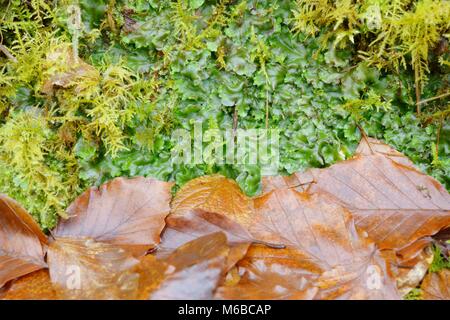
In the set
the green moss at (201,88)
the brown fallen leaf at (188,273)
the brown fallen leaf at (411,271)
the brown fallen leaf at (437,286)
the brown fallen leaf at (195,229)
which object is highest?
the green moss at (201,88)

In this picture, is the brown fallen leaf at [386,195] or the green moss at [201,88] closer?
the brown fallen leaf at [386,195]

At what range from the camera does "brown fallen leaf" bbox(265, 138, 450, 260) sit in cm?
177

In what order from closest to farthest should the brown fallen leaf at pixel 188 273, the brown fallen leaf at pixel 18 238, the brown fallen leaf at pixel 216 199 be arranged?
the brown fallen leaf at pixel 188 273
the brown fallen leaf at pixel 18 238
the brown fallen leaf at pixel 216 199

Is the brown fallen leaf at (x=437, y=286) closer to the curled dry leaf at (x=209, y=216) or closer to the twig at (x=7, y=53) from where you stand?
the curled dry leaf at (x=209, y=216)

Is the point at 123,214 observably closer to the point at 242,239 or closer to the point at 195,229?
the point at 195,229

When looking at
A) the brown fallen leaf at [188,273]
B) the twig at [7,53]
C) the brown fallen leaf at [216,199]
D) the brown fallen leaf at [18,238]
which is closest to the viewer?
the brown fallen leaf at [188,273]

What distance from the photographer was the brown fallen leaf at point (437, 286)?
167cm

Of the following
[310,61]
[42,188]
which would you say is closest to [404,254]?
[310,61]

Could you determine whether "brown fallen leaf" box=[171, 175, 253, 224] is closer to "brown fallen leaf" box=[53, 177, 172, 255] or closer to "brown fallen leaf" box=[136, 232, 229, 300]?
"brown fallen leaf" box=[53, 177, 172, 255]

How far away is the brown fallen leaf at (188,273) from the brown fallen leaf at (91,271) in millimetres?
64

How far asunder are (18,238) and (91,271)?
1.20ft

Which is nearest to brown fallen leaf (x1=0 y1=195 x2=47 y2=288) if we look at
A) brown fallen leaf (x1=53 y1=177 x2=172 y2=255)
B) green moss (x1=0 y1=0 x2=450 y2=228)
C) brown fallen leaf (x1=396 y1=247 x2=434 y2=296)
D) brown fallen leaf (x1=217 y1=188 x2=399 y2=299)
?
brown fallen leaf (x1=53 y1=177 x2=172 y2=255)

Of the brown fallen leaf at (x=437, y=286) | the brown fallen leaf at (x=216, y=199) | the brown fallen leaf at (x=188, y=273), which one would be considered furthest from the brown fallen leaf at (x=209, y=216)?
the brown fallen leaf at (x=437, y=286)
